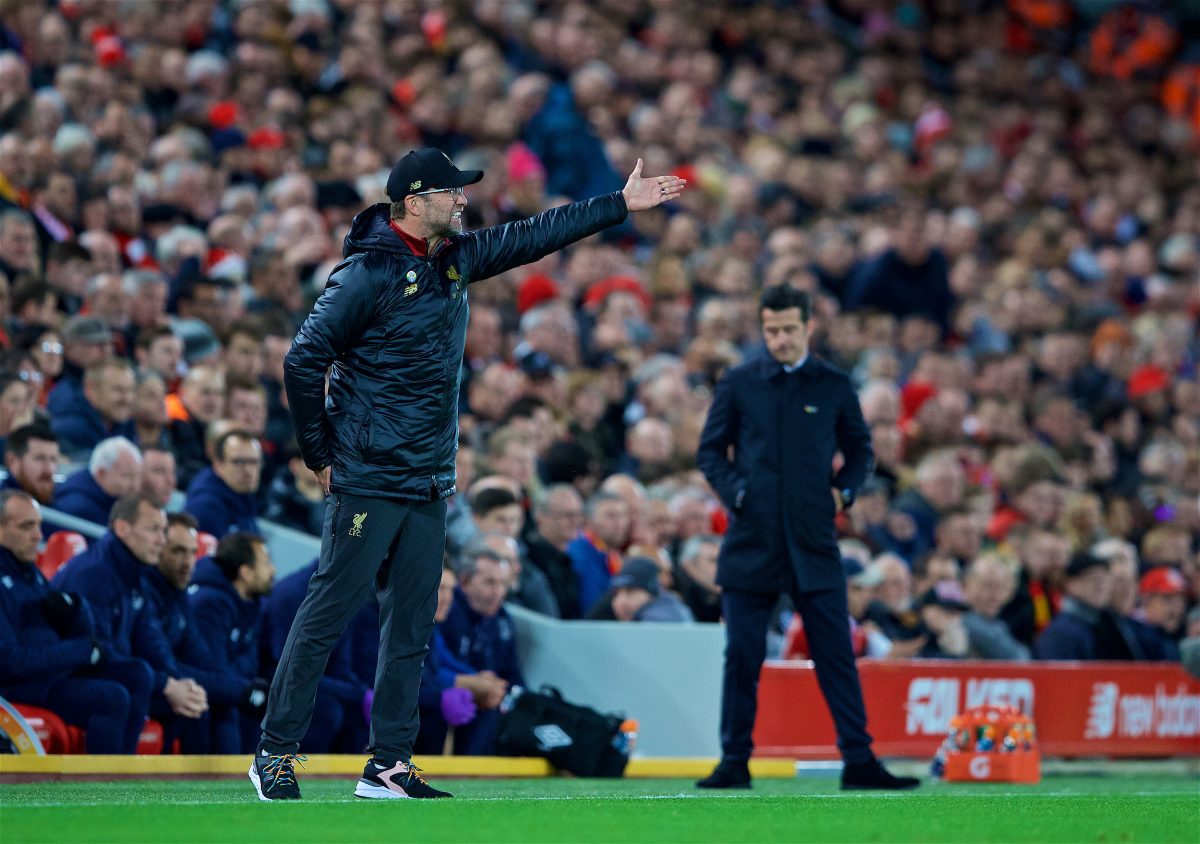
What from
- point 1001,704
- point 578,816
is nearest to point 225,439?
point 578,816

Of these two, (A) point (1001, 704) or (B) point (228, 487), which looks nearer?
(B) point (228, 487)

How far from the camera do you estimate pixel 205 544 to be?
10.7m

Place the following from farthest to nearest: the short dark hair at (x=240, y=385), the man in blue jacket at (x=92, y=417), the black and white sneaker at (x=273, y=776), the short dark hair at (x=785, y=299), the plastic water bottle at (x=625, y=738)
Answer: the short dark hair at (x=240, y=385) < the man in blue jacket at (x=92, y=417) < the plastic water bottle at (x=625, y=738) < the short dark hair at (x=785, y=299) < the black and white sneaker at (x=273, y=776)

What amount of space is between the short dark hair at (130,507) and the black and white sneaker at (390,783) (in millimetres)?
2675

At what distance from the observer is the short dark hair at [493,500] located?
11539 mm

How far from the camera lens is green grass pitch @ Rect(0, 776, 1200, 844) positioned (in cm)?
600

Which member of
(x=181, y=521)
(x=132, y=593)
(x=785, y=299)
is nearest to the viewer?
(x=785, y=299)

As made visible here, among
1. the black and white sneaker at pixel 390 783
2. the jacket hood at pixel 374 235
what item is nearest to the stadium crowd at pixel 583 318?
the black and white sneaker at pixel 390 783

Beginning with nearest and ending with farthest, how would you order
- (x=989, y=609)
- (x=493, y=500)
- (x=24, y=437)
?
1. (x=24, y=437)
2. (x=493, y=500)
3. (x=989, y=609)

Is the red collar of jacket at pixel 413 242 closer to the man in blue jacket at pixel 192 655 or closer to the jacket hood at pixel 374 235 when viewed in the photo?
the jacket hood at pixel 374 235

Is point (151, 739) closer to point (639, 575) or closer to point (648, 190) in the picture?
point (639, 575)

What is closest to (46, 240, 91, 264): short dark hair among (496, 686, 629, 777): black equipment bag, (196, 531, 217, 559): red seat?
(196, 531, 217, 559): red seat

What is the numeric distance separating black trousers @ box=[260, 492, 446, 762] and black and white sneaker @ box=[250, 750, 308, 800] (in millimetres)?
36

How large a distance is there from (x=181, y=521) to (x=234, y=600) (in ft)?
1.80
